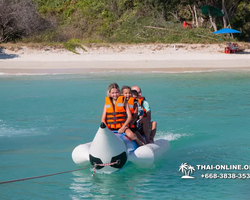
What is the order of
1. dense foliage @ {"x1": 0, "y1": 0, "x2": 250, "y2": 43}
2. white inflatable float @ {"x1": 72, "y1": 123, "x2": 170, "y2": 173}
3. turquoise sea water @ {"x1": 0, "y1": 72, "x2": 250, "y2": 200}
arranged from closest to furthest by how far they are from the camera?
white inflatable float @ {"x1": 72, "y1": 123, "x2": 170, "y2": 173}
turquoise sea water @ {"x1": 0, "y1": 72, "x2": 250, "y2": 200}
dense foliage @ {"x1": 0, "y1": 0, "x2": 250, "y2": 43}

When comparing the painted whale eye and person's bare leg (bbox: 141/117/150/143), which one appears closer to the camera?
the painted whale eye

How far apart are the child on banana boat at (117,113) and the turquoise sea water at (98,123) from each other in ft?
1.87

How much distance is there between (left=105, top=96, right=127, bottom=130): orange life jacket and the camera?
5832 millimetres

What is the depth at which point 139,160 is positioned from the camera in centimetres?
578

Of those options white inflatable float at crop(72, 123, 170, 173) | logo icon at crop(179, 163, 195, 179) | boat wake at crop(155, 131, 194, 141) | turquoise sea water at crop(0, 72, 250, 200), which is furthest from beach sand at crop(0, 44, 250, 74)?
white inflatable float at crop(72, 123, 170, 173)

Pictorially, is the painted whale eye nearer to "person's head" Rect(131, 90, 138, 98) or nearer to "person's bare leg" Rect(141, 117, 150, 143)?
"person's bare leg" Rect(141, 117, 150, 143)

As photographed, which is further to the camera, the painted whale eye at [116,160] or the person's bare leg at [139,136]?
the person's bare leg at [139,136]

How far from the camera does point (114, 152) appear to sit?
5379 millimetres

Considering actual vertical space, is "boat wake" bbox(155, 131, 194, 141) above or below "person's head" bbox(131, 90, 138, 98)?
below

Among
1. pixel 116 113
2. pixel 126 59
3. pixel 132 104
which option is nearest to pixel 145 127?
pixel 132 104

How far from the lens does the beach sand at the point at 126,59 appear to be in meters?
20.2

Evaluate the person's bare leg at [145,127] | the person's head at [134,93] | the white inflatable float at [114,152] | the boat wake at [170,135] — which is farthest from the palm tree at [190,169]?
the boat wake at [170,135]

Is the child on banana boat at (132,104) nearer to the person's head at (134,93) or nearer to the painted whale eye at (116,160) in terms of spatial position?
the person's head at (134,93)

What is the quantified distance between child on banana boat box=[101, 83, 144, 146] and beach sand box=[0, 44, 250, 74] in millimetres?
13676
